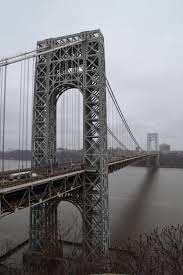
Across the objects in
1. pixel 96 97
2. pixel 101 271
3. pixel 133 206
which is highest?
pixel 96 97

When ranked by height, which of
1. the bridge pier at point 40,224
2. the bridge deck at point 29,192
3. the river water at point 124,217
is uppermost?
the bridge deck at point 29,192

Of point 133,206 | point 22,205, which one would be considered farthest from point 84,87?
point 133,206

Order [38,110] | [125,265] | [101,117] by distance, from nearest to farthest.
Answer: [125,265] → [101,117] → [38,110]

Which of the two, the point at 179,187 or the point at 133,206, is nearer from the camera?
the point at 133,206

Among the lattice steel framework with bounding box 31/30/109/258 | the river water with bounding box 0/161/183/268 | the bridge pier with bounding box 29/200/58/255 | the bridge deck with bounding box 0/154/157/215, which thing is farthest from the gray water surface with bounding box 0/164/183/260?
the bridge deck with bounding box 0/154/157/215

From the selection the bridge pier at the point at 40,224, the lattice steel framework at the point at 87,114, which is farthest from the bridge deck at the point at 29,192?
the bridge pier at the point at 40,224

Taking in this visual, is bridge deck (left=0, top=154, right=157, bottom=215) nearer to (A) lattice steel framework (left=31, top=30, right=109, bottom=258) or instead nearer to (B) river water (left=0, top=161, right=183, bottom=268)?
(A) lattice steel framework (left=31, top=30, right=109, bottom=258)

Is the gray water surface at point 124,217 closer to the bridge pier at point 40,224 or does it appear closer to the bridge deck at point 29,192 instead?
the bridge pier at point 40,224

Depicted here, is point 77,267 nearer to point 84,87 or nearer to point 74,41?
point 84,87

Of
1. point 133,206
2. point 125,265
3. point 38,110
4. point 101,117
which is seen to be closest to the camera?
point 125,265

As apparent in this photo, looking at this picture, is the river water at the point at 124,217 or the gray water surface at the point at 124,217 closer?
the river water at the point at 124,217
